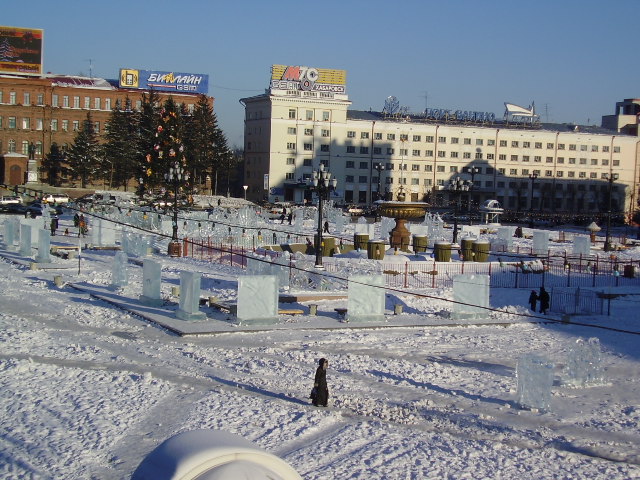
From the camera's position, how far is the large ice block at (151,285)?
2270 cm

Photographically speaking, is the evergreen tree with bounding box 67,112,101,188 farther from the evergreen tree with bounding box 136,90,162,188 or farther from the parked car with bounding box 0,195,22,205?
the parked car with bounding box 0,195,22,205

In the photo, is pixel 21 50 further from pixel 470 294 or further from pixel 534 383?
pixel 534 383

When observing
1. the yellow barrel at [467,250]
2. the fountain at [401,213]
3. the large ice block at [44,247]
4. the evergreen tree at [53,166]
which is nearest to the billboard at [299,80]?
the evergreen tree at [53,166]

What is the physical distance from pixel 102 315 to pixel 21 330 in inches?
103

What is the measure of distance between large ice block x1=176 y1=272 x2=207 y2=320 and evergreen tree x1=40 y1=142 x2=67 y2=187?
5855 centimetres

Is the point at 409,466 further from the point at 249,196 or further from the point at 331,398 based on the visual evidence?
the point at 249,196

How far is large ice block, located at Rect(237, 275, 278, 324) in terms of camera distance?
68.1ft

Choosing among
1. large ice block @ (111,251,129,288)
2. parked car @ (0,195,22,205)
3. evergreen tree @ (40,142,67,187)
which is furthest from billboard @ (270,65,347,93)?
large ice block @ (111,251,129,288)

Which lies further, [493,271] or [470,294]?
[493,271]

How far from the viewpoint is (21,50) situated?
254ft

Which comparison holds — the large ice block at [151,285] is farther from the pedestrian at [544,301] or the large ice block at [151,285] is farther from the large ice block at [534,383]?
the pedestrian at [544,301]

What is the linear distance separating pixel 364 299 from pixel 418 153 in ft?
208

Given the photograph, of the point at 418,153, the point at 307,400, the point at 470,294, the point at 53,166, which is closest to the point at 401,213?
the point at 470,294

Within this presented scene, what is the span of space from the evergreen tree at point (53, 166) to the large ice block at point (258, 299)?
59397mm
